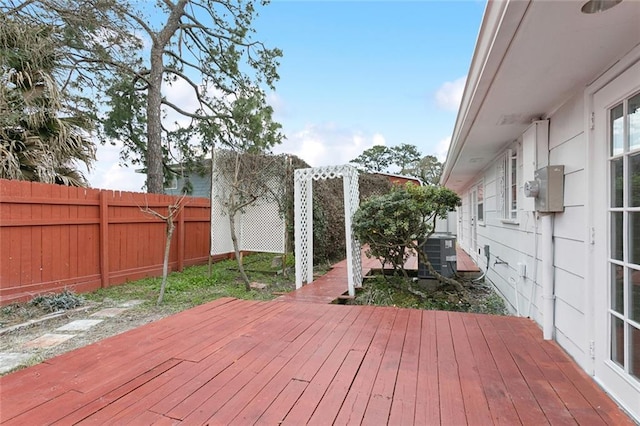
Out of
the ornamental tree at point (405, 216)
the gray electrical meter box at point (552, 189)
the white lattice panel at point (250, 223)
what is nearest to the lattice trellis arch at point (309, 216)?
the ornamental tree at point (405, 216)

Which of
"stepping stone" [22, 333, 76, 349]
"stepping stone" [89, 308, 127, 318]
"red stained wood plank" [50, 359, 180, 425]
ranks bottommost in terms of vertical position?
"stepping stone" [22, 333, 76, 349]

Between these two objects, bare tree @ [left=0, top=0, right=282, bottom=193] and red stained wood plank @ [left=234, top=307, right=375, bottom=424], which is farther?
bare tree @ [left=0, top=0, right=282, bottom=193]

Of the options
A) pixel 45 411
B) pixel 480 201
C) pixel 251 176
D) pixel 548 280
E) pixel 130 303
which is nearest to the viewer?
pixel 45 411

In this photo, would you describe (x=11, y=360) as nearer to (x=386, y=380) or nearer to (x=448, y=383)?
(x=386, y=380)

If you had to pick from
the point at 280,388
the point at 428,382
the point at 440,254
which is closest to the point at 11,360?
the point at 280,388

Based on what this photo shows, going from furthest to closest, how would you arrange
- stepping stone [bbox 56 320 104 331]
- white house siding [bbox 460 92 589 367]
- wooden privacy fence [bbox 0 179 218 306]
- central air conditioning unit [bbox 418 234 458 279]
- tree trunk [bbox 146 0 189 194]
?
tree trunk [bbox 146 0 189 194] < central air conditioning unit [bbox 418 234 458 279] < wooden privacy fence [bbox 0 179 218 306] < stepping stone [bbox 56 320 104 331] < white house siding [bbox 460 92 589 367]

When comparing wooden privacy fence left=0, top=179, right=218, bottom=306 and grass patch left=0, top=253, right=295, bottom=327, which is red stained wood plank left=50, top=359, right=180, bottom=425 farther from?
wooden privacy fence left=0, top=179, right=218, bottom=306

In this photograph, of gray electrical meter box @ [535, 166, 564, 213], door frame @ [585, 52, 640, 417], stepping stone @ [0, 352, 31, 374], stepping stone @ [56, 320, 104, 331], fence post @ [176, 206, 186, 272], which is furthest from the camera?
fence post @ [176, 206, 186, 272]

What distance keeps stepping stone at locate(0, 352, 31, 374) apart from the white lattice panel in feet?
13.2

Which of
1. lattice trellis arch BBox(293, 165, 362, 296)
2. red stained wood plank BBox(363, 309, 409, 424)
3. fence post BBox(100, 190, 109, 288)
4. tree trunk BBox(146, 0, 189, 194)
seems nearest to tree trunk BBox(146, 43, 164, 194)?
tree trunk BBox(146, 0, 189, 194)

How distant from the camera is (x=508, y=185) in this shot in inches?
177

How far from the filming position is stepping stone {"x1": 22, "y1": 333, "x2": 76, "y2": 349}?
3.44 meters

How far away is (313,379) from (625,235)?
6.67ft

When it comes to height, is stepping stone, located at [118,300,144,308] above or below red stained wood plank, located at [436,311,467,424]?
below
